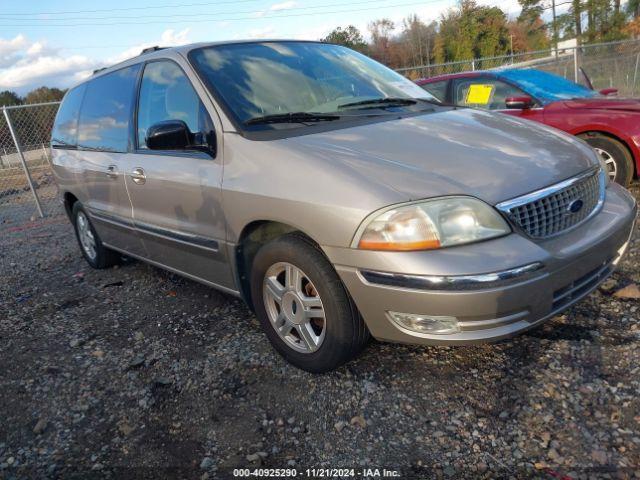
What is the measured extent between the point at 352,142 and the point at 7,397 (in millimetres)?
2496

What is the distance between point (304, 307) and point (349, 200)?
685 mm

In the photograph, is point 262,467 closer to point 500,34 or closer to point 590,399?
point 590,399

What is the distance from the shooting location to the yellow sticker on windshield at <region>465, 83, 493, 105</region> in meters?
6.03

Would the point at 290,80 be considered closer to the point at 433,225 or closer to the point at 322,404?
the point at 433,225

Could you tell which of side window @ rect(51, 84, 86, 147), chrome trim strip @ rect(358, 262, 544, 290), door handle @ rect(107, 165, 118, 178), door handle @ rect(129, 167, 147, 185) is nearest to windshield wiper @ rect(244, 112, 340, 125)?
door handle @ rect(129, 167, 147, 185)

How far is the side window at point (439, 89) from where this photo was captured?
6.41 m

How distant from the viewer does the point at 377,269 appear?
214cm

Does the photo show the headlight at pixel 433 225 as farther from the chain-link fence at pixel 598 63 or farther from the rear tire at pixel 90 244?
the chain-link fence at pixel 598 63

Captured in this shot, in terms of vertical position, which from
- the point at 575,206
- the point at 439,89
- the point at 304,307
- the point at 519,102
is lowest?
the point at 304,307

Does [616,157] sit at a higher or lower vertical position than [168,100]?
lower

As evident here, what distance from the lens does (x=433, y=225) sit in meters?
2.09

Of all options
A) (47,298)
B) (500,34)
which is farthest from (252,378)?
(500,34)

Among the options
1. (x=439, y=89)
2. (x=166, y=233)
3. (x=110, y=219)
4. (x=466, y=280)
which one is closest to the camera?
(x=466, y=280)

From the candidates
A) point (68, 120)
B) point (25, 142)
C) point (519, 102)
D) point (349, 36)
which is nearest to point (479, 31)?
point (349, 36)
